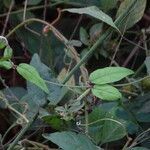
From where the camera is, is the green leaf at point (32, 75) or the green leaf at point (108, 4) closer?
the green leaf at point (32, 75)

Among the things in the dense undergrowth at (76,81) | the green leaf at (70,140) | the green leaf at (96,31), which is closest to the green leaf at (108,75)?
the dense undergrowth at (76,81)

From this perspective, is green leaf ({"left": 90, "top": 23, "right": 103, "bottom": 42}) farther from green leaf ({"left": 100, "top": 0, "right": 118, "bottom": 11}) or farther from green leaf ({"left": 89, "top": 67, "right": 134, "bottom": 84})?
green leaf ({"left": 89, "top": 67, "right": 134, "bottom": 84})

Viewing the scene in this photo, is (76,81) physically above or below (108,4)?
below

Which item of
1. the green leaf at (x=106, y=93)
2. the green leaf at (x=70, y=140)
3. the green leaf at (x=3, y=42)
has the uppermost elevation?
the green leaf at (x=3, y=42)

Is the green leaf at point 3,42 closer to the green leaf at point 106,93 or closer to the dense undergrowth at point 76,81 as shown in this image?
the dense undergrowth at point 76,81

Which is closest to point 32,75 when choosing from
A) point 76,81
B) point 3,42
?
point 3,42

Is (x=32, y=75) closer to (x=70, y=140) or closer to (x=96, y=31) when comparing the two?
(x=70, y=140)

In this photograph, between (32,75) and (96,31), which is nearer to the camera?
(32,75)
